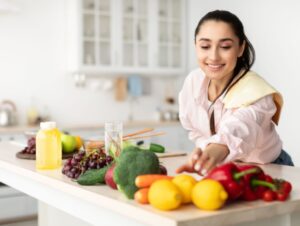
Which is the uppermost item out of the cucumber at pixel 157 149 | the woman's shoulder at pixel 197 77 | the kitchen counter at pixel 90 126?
the woman's shoulder at pixel 197 77

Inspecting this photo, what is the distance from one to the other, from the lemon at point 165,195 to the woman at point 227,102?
151mm

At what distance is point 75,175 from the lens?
1692mm

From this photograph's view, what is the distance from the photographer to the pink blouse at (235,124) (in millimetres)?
1641

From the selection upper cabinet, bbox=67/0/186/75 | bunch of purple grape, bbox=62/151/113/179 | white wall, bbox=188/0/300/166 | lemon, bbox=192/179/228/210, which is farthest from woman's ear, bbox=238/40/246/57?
upper cabinet, bbox=67/0/186/75

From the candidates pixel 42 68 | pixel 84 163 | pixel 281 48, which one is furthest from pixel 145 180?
pixel 42 68

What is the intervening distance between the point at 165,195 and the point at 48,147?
0.84 metres

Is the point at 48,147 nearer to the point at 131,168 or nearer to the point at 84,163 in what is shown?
the point at 84,163

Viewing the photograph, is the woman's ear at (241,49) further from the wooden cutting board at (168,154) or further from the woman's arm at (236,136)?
the wooden cutting board at (168,154)

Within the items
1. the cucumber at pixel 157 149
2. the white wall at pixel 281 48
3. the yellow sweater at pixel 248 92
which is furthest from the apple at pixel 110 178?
the white wall at pixel 281 48

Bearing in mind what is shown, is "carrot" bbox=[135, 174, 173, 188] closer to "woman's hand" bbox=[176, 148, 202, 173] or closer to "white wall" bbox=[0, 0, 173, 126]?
"woman's hand" bbox=[176, 148, 202, 173]

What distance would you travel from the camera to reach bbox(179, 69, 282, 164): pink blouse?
5.38 feet

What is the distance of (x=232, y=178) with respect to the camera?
124 cm

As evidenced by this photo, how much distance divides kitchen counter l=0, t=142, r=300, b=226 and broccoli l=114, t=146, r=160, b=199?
36 mm

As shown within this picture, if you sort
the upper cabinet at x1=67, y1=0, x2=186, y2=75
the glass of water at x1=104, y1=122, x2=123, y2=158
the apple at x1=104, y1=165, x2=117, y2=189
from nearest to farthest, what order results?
1. the apple at x1=104, y1=165, x2=117, y2=189
2. the glass of water at x1=104, y1=122, x2=123, y2=158
3. the upper cabinet at x1=67, y1=0, x2=186, y2=75
